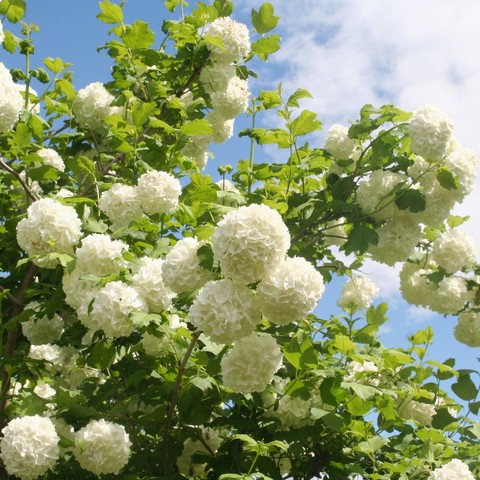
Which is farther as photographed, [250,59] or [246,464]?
[250,59]

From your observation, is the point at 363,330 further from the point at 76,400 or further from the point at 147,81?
the point at 147,81

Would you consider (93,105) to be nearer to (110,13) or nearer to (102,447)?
(110,13)

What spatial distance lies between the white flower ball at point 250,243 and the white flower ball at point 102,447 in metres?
1.13

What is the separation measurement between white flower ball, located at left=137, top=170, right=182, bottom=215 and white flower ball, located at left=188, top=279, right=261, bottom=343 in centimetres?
104

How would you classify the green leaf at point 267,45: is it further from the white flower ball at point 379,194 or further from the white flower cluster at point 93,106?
the white flower ball at point 379,194

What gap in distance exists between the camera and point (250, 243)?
2.41 m

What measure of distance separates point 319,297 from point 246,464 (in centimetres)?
117

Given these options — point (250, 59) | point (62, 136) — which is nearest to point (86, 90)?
point (62, 136)

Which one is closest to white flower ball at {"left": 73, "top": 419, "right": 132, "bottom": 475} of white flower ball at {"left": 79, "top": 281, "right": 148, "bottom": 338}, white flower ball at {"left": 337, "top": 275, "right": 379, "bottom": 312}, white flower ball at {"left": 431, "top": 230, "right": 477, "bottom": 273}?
white flower ball at {"left": 79, "top": 281, "right": 148, "bottom": 338}

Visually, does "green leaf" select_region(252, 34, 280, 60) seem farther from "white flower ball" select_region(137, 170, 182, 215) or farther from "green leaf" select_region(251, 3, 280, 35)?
"white flower ball" select_region(137, 170, 182, 215)

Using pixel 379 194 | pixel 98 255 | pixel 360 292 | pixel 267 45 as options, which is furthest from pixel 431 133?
pixel 98 255

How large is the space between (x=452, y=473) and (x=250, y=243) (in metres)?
1.50

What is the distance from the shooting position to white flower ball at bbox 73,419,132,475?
123 inches

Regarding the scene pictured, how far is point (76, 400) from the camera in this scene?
3459mm
